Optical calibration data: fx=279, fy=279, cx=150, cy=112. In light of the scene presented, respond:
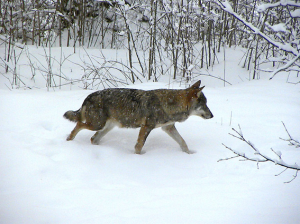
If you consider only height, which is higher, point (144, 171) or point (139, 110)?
point (139, 110)

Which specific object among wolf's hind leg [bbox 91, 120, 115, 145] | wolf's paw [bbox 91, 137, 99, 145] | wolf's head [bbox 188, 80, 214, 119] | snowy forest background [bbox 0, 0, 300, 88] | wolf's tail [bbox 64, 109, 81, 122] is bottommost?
wolf's paw [bbox 91, 137, 99, 145]

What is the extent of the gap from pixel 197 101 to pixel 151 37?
4.18 meters

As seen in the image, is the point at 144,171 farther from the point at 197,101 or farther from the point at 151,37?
the point at 151,37

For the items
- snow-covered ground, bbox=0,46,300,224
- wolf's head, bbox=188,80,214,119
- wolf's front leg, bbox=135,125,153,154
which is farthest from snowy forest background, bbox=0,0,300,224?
wolf's head, bbox=188,80,214,119

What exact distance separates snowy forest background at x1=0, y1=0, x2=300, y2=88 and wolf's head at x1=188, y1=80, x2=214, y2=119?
2.37 m

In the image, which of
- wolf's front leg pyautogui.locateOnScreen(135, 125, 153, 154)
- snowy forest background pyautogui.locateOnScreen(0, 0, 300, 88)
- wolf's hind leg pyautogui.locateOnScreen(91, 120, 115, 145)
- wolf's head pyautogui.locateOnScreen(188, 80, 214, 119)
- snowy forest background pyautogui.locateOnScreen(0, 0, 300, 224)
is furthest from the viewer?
snowy forest background pyautogui.locateOnScreen(0, 0, 300, 88)

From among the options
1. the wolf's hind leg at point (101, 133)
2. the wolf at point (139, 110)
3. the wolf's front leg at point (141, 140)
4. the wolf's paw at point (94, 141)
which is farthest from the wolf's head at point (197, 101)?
the wolf's paw at point (94, 141)

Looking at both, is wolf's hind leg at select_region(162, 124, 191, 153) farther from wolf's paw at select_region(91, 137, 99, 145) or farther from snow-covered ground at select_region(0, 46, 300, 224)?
wolf's paw at select_region(91, 137, 99, 145)

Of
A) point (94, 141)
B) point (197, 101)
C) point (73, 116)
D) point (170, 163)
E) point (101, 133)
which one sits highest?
point (197, 101)

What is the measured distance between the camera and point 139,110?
4855 millimetres

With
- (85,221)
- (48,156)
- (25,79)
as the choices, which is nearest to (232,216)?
(85,221)

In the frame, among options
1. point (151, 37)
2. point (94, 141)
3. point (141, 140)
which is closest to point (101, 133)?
point (94, 141)

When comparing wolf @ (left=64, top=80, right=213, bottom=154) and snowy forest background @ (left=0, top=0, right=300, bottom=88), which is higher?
snowy forest background @ (left=0, top=0, right=300, bottom=88)

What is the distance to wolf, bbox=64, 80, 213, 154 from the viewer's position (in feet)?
15.8
